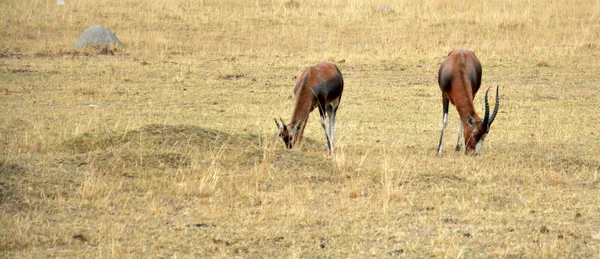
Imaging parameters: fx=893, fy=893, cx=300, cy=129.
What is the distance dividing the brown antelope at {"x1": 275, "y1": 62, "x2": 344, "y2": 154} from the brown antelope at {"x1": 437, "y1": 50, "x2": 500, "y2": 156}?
4.39ft

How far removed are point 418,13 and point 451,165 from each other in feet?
49.8

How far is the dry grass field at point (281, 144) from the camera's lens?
696 centimetres

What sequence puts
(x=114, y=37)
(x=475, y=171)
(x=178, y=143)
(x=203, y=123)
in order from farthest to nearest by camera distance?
(x=114, y=37) → (x=203, y=123) → (x=178, y=143) → (x=475, y=171)

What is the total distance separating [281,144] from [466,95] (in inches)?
89.6

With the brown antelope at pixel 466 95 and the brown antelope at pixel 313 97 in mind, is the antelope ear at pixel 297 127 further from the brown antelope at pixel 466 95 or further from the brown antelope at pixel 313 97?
the brown antelope at pixel 466 95

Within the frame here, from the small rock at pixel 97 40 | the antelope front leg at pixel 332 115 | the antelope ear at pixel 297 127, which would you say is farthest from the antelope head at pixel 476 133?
the small rock at pixel 97 40

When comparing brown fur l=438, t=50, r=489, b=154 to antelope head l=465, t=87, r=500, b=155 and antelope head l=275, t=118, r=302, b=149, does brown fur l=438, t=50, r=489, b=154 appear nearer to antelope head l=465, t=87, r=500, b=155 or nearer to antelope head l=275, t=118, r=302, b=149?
antelope head l=465, t=87, r=500, b=155

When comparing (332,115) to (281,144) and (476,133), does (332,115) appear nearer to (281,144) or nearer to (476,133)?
(281,144)

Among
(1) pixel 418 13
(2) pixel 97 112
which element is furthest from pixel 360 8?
(2) pixel 97 112

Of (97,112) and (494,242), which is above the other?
(494,242)

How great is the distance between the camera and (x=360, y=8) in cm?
2525

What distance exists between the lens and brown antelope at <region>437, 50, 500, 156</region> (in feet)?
33.7

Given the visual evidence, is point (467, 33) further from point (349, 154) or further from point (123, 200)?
point (123, 200)

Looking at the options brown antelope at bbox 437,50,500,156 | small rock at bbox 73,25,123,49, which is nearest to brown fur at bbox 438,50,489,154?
brown antelope at bbox 437,50,500,156
